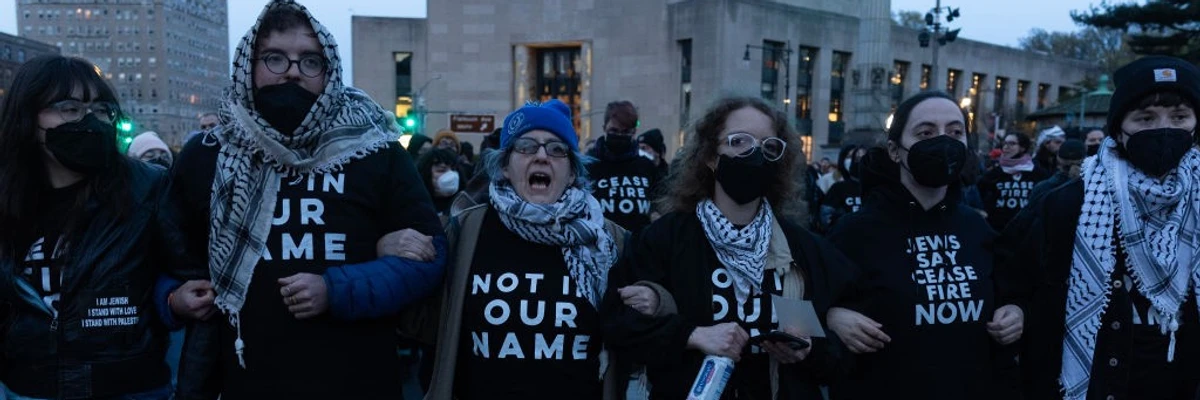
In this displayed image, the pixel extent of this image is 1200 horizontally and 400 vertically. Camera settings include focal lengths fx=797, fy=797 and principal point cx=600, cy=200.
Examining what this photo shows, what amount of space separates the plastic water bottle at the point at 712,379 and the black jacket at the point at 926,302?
0.60m

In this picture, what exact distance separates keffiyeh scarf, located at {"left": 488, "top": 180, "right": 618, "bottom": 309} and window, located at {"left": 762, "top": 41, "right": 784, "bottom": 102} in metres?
41.0

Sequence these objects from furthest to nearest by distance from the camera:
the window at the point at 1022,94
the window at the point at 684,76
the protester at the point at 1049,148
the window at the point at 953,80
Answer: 1. the window at the point at 1022,94
2. the window at the point at 953,80
3. the window at the point at 684,76
4. the protester at the point at 1049,148

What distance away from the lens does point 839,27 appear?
46.7 meters

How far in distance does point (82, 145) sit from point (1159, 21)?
32.5 m

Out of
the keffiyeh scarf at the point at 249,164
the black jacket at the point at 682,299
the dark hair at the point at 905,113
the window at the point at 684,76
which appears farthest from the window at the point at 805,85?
the keffiyeh scarf at the point at 249,164

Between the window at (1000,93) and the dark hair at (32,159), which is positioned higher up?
the window at (1000,93)

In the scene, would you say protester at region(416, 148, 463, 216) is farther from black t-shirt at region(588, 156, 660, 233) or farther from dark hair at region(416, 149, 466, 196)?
black t-shirt at region(588, 156, 660, 233)

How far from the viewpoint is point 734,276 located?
9.05 feet

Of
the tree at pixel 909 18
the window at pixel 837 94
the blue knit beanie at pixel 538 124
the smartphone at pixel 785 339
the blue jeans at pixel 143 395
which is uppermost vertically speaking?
the tree at pixel 909 18

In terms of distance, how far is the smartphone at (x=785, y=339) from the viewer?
2.48 meters

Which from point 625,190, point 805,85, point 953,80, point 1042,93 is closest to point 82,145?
point 625,190

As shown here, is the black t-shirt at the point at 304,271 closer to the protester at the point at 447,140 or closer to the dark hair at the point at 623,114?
the dark hair at the point at 623,114

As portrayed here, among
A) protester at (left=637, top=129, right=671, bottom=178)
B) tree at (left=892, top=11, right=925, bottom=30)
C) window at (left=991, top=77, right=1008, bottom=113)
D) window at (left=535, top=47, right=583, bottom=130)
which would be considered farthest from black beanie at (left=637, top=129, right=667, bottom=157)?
tree at (left=892, top=11, right=925, bottom=30)

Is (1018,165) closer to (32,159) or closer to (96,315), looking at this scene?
(96,315)
